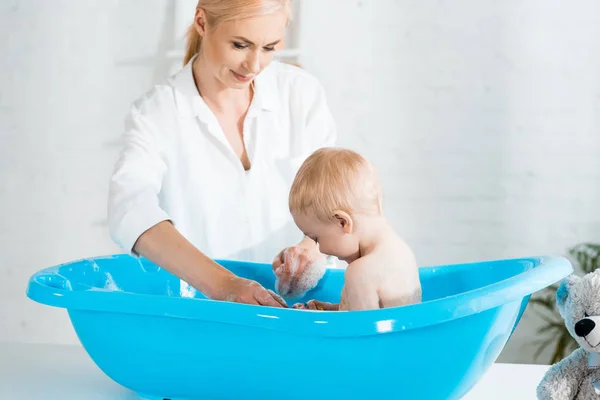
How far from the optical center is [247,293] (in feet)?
3.39

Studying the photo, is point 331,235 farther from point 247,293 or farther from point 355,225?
point 247,293

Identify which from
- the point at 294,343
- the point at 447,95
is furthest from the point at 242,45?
the point at 447,95

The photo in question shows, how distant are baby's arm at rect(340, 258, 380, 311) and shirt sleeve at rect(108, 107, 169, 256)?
0.34 meters

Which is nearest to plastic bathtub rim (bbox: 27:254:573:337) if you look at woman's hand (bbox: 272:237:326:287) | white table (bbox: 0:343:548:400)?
white table (bbox: 0:343:548:400)

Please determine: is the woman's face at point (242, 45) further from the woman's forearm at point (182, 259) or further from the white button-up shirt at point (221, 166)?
the woman's forearm at point (182, 259)

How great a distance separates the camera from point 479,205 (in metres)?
2.75

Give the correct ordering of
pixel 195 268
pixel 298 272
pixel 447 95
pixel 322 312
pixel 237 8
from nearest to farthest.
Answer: pixel 322 312
pixel 195 268
pixel 298 272
pixel 237 8
pixel 447 95

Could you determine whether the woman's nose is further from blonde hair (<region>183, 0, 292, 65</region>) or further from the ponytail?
the ponytail

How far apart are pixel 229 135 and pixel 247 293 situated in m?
0.61

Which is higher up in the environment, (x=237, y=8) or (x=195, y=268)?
(x=237, y=8)

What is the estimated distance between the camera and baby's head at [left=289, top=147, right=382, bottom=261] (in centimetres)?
102

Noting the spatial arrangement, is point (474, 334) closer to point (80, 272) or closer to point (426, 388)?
point (426, 388)

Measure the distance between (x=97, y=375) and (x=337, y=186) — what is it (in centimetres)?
45

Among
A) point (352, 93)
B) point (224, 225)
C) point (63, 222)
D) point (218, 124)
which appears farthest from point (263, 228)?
point (63, 222)
